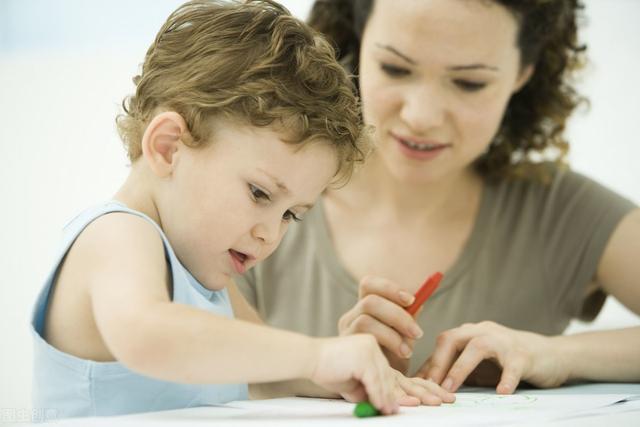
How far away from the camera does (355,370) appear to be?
0.76 meters

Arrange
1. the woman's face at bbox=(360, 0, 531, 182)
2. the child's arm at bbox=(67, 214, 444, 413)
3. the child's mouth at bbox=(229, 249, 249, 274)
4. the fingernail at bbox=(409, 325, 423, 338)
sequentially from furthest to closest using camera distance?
the woman's face at bbox=(360, 0, 531, 182) → the fingernail at bbox=(409, 325, 423, 338) → the child's mouth at bbox=(229, 249, 249, 274) → the child's arm at bbox=(67, 214, 444, 413)

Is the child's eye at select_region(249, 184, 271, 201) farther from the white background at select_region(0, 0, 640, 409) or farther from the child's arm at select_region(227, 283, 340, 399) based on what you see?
the white background at select_region(0, 0, 640, 409)

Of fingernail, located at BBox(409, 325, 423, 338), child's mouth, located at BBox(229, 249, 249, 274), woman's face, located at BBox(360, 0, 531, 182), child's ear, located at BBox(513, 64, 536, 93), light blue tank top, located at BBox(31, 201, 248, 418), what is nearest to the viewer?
light blue tank top, located at BBox(31, 201, 248, 418)

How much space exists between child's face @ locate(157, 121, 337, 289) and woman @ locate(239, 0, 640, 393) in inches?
16.7

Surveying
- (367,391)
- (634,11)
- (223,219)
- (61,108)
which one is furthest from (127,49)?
(634,11)

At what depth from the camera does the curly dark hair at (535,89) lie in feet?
5.08

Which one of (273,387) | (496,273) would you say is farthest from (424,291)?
(496,273)

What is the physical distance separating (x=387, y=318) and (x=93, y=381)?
0.40 meters

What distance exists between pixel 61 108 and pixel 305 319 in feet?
1.94

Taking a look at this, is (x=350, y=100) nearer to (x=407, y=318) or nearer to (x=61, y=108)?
(x=407, y=318)

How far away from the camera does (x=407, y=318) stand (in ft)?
3.48

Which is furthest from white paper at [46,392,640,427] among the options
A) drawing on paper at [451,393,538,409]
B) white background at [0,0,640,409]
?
white background at [0,0,640,409]

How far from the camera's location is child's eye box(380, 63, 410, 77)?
1.31 meters

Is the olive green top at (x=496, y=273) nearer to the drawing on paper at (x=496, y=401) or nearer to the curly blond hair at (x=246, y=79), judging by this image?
the drawing on paper at (x=496, y=401)
